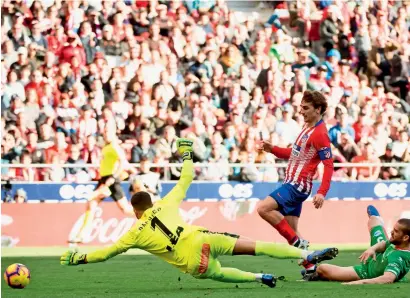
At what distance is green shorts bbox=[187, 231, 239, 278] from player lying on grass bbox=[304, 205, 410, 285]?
4.80 ft

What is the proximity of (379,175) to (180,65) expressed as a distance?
16.4 ft

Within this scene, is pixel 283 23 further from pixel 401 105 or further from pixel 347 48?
pixel 401 105

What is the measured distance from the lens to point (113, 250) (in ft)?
39.1

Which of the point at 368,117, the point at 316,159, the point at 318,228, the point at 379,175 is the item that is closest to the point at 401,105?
the point at 368,117

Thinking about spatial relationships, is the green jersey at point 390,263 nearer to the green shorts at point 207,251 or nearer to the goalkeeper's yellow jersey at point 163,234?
the green shorts at point 207,251

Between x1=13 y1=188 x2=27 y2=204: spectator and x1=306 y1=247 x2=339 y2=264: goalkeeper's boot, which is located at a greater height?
x1=306 y1=247 x2=339 y2=264: goalkeeper's boot

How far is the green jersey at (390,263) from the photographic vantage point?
12352 millimetres

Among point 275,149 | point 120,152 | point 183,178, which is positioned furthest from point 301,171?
point 120,152

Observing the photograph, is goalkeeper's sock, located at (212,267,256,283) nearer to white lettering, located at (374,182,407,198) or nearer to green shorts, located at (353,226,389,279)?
green shorts, located at (353,226,389,279)

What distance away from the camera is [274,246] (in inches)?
477

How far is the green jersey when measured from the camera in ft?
40.5

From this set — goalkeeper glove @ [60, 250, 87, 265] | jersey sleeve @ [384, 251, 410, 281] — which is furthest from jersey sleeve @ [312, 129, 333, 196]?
goalkeeper glove @ [60, 250, 87, 265]

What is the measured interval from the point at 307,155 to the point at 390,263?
6.78 ft

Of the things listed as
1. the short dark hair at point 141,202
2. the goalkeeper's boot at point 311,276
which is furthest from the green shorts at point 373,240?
the short dark hair at point 141,202
